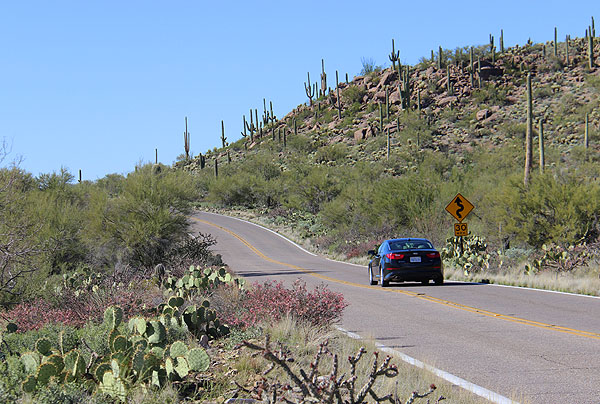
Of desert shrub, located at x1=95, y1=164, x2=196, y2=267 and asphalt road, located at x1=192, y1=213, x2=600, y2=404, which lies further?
desert shrub, located at x1=95, y1=164, x2=196, y2=267

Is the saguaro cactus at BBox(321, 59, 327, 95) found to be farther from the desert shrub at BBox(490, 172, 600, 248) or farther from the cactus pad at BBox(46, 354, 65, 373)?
the cactus pad at BBox(46, 354, 65, 373)

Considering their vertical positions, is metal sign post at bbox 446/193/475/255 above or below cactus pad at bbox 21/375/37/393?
above

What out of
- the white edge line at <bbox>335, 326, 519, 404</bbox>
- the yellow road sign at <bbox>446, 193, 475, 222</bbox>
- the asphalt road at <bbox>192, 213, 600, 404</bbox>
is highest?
the yellow road sign at <bbox>446, 193, 475, 222</bbox>

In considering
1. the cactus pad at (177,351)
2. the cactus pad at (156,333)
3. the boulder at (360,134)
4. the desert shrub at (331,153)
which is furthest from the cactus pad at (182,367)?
the boulder at (360,134)

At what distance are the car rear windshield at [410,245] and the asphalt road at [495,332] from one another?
127 centimetres

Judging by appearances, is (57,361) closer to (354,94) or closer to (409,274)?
(409,274)

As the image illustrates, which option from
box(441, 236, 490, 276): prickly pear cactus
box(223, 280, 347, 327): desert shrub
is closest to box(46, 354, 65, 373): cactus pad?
box(223, 280, 347, 327): desert shrub

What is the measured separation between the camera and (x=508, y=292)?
18906mm

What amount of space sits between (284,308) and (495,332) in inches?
156

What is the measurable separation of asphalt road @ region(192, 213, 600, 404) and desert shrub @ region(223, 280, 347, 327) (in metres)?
0.78

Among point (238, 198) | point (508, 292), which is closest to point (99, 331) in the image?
point (508, 292)

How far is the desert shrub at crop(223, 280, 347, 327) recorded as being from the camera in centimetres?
999

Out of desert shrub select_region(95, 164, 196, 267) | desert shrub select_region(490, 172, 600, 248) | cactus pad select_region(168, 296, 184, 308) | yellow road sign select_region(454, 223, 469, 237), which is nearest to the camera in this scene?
cactus pad select_region(168, 296, 184, 308)

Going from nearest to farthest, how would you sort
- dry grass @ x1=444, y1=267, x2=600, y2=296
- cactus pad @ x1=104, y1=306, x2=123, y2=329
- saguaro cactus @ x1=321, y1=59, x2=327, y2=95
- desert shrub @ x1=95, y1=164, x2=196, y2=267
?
cactus pad @ x1=104, y1=306, x2=123, y2=329 → dry grass @ x1=444, y1=267, x2=600, y2=296 → desert shrub @ x1=95, y1=164, x2=196, y2=267 → saguaro cactus @ x1=321, y1=59, x2=327, y2=95
